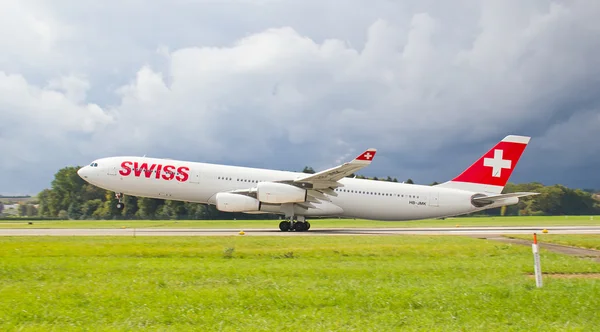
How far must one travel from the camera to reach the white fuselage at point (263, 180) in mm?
32594

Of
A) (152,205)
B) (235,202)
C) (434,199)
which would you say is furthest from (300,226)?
(152,205)

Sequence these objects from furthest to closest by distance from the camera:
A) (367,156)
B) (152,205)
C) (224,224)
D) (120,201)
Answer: (152,205)
(224,224)
(120,201)
(367,156)

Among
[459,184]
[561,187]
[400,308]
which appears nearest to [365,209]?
[459,184]

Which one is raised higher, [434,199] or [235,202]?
[434,199]

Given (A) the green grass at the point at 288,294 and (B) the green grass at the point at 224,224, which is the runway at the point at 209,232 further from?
(A) the green grass at the point at 288,294

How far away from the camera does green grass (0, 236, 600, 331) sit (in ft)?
26.8

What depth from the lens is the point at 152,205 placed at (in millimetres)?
65375

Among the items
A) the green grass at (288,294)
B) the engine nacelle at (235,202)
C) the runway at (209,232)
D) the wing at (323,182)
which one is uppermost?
the wing at (323,182)

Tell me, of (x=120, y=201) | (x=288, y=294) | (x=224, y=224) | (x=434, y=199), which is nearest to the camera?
(x=288, y=294)

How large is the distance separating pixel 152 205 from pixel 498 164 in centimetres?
4156

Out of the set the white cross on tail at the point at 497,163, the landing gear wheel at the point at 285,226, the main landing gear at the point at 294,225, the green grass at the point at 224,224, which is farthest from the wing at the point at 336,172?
the white cross on tail at the point at 497,163

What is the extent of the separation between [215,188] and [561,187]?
→ 276ft

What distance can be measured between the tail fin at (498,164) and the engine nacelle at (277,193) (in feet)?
39.4

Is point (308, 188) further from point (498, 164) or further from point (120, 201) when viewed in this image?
point (498, 164)
